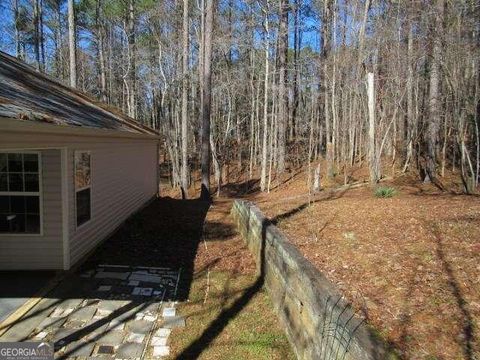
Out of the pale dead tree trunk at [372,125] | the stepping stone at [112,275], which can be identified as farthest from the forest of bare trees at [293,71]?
the stepping stone at [112,275]

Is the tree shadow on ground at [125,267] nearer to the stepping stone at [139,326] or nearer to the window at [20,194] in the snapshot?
the stepping stone at [139,326]

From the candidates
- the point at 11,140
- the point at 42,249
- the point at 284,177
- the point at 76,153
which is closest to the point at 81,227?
the point at 42,249

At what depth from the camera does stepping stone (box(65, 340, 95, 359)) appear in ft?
13.7

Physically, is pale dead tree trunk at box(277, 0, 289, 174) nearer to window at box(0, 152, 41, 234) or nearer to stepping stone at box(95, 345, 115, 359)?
window at box(0, 152, 41, 234)

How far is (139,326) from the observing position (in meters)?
4.83

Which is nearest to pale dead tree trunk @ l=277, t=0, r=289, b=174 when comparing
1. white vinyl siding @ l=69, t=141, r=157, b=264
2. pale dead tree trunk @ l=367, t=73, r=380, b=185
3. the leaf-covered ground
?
pale dead tree trunk @ l=367, t=73, r=380, b=185

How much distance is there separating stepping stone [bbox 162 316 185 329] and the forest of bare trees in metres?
8.57

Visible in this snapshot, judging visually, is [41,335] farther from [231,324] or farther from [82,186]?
[82,186]

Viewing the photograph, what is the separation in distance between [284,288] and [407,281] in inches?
54.9

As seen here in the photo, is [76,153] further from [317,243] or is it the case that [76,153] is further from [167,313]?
[317,243]

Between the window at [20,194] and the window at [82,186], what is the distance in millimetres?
641

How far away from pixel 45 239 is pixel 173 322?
2700mm

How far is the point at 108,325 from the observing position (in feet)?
15.8

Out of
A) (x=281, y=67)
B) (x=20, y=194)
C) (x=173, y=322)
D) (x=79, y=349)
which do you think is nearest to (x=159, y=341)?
(x=173, y=322)
